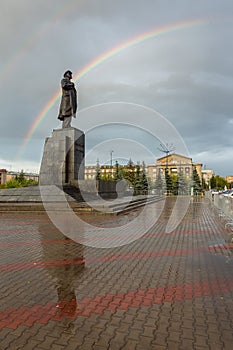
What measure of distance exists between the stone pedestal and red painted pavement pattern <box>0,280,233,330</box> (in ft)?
44.6

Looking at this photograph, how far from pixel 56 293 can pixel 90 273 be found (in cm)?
94

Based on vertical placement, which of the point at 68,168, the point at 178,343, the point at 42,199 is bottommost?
the point at 178,343

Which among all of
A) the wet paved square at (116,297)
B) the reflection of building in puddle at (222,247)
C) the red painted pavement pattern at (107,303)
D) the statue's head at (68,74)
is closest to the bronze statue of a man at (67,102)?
the statue's head at (68,74)

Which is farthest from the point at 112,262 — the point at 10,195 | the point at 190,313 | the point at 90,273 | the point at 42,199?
the point at 10,195

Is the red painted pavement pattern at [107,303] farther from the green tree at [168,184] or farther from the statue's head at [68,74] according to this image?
the green tree at [168,184]

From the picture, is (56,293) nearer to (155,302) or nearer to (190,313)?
(155,302)

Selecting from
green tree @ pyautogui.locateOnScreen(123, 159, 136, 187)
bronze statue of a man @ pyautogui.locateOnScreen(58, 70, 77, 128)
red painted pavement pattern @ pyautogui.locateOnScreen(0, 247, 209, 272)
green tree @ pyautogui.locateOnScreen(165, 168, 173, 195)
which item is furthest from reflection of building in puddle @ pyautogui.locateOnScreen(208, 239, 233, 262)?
green tree @ pyautogui.locateOnScreen(165, 168, 173, 195)

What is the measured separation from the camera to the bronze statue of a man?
1871cm

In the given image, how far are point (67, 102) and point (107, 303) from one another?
17079 mm

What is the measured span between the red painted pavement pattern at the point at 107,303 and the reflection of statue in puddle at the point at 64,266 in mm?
12

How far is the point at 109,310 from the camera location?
126 inches

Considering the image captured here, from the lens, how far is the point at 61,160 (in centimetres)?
1723

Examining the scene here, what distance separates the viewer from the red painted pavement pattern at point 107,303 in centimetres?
299

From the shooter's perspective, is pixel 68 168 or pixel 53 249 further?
pixel 68 168
